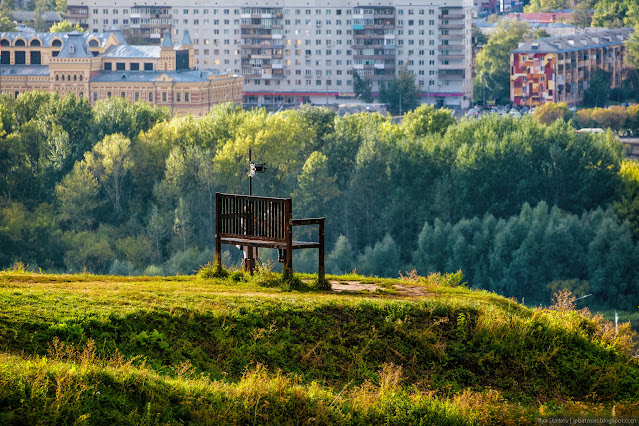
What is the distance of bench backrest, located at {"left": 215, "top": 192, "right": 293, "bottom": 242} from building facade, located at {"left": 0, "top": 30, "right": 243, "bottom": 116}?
89.0m

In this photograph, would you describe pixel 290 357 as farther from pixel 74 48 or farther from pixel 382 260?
pixel 74 48

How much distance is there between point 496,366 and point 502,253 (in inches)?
1703

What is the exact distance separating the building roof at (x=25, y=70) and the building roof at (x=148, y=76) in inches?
217

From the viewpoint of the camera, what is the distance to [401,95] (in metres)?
124

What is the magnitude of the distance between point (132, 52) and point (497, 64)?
40772 mm

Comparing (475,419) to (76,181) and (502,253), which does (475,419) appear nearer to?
(502,253)

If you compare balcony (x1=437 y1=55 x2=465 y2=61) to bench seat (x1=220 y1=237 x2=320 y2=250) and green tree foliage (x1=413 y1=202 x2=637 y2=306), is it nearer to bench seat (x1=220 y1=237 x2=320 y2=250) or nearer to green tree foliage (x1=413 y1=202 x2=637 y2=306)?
green tree foliage (x1=413 y1=202 x2=637 y2=306)

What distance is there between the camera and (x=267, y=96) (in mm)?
135500

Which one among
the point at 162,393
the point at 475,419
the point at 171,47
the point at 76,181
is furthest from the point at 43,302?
the point at 171,47

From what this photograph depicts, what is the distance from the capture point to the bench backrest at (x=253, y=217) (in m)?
17.0

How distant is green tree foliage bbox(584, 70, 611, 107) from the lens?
130250mm

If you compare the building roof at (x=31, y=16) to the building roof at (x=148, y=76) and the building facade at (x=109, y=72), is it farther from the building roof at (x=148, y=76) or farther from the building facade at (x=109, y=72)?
the building roof at (x=148, y=76)

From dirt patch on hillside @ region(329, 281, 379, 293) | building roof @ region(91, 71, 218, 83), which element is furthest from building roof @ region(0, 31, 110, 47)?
dirt patch on hillside @ region(329, 281, 379, 293)

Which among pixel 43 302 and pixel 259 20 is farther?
pixel 259 20
